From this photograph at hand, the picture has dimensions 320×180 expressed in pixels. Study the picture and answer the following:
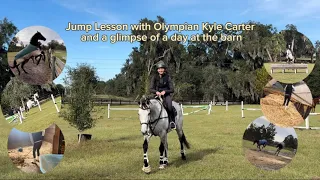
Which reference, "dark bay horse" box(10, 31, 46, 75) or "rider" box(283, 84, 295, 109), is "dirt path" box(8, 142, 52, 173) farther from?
"rider" box(283, 84, 295, 109)

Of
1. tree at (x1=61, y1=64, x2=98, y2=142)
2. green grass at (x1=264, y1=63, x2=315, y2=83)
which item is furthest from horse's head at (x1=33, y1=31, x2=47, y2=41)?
tree at (x1=61, y1=64, x2=98, y2=142)

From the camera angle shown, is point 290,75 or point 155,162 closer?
point 290,75

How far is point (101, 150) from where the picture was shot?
10930 millimetres

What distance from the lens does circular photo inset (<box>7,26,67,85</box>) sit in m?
6.49

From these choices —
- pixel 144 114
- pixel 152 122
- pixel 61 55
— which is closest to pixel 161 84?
pixel 152 122

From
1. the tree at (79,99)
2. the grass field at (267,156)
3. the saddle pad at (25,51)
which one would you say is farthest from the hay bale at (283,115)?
the tree at (79,99)

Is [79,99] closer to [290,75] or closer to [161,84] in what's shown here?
[161,84]

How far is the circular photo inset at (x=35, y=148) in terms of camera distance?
672 cm

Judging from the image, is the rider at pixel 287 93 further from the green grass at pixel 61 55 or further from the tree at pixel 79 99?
the tree at pixel 79 99

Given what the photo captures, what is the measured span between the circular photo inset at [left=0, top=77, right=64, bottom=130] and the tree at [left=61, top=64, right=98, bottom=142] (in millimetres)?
5217

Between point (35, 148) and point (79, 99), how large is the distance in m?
5.91

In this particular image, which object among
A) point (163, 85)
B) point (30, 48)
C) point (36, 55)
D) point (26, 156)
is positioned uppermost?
point (30, 48)

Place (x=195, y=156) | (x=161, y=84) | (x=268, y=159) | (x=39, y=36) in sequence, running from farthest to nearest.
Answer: (x=195, y=156)
(x=161, y=84)
(x=268, y=159)
(x=39, y=36)

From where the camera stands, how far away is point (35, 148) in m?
6.70
